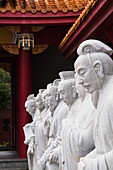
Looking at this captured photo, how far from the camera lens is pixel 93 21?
898 centimetres

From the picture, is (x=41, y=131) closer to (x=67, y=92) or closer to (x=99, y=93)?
(x=67, y=92)

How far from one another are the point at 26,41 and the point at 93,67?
31.3 ft

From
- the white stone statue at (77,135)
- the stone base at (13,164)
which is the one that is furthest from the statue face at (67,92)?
the stone base at (13,164)

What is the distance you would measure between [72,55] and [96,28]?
4.65 m

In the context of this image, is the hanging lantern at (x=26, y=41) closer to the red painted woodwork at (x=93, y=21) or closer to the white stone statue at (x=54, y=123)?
the red painted woodwork at (x=93, y=21)

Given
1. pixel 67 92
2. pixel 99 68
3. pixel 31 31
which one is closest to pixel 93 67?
pixel 99 68

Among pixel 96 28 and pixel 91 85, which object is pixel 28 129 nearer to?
pixel 96 28

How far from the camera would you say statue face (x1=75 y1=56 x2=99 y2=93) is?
3.76 meters

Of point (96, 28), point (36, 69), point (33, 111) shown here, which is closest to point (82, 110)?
point (96, 28)

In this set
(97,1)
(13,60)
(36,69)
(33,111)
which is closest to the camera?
(97,1)

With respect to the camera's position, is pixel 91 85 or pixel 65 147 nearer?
pixel 91 85

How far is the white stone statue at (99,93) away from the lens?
3.54 m

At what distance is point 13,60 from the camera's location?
1875cm

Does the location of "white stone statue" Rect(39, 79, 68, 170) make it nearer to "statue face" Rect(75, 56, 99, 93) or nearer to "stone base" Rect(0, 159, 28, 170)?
"statue face" Rect(75, 56, 99, 93)
